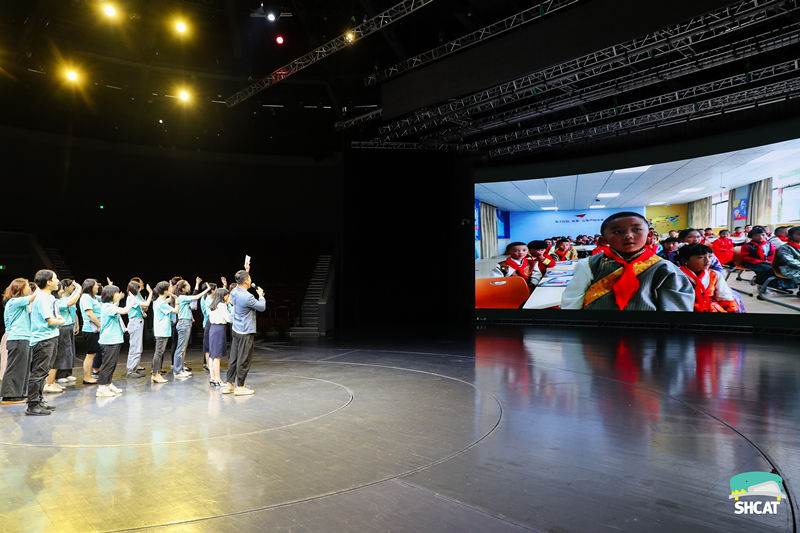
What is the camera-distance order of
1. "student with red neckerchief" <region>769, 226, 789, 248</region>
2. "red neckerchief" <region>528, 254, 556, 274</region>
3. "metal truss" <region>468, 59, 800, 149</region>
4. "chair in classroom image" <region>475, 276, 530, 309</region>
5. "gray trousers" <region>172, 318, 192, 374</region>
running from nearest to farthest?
"gray trousers" <region>172, 318, 192, 374</region>
"metal truss" <region>468, 59, 800, 149</region>
"student with red neckerchief" <region>769, 226, 789, 248</region>
"red neckerchief" <region>528, 254, 556, 274</region>
"chair in classroom image" <region>475, 276, 530, 309</region>

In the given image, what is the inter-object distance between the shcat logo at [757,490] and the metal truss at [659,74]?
826cm

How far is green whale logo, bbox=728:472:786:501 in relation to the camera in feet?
9.53

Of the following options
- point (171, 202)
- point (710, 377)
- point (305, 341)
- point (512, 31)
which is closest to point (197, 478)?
point (710, 377)

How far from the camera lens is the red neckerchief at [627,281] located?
535 inches

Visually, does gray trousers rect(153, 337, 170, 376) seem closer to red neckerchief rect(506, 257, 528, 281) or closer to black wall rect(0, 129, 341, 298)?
black wall rect(0, 129, 341, 298)

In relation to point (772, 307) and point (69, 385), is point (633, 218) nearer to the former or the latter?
point (772, 307)

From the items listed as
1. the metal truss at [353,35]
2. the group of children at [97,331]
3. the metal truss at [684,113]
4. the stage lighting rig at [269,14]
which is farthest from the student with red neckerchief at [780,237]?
the stage lighting rig at [269,14]

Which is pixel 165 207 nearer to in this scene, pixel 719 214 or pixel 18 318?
pixel 18 318

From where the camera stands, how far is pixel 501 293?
51.2ft

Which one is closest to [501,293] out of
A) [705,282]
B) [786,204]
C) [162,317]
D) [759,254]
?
[705,282]

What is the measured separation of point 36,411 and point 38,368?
1.53 feet

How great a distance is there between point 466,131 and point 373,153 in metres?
4.59

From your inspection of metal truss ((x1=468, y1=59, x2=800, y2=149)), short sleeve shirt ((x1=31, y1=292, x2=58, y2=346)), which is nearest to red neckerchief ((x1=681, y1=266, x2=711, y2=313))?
metal truss ((x1=468, y1=59, x2=800, y2=149))

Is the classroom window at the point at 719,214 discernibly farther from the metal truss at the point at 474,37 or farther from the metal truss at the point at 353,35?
the metal truss at the point at 353,35
